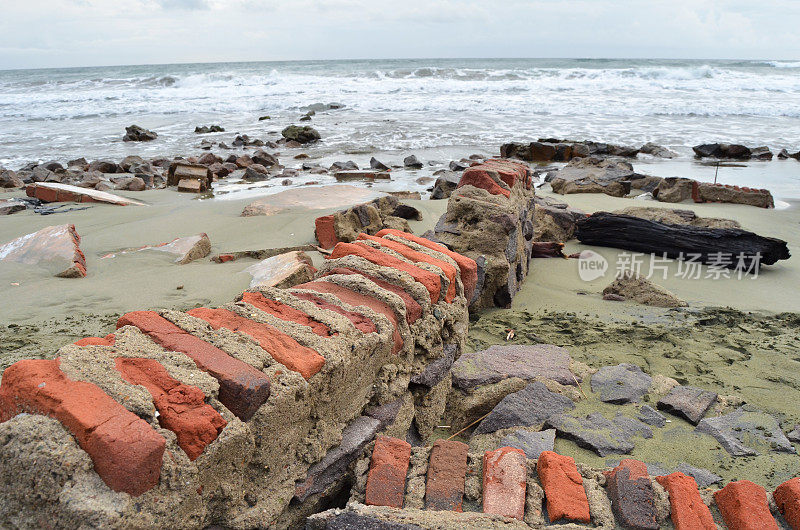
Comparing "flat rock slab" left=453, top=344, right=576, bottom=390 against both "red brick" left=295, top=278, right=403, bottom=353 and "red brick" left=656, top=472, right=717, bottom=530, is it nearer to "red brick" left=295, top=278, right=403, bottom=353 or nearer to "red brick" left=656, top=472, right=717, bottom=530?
"red brick" left=295, top=278, right=403, bottom=353

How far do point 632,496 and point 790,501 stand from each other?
0.46 meters

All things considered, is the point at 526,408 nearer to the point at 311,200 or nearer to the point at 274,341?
the point at 274,341

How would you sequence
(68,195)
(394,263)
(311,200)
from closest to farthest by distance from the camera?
(394,263) → (311,200) → (68,195)

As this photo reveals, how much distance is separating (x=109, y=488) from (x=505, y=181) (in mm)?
3620

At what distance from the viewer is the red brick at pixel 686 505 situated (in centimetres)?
169

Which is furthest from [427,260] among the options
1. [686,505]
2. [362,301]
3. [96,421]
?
[96,421]

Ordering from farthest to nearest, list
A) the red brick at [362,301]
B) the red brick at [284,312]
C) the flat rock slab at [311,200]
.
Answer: the flat rock slab at [311,200]
the red brick at [362,301]
the red brick at [284,312]

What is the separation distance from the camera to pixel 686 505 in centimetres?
175

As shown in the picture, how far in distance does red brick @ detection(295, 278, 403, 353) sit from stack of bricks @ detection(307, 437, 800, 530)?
43 centimetres

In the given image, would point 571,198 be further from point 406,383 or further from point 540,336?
point 406,383

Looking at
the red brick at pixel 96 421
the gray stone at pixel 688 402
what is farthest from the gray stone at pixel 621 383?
the red brick at pixel 96 421

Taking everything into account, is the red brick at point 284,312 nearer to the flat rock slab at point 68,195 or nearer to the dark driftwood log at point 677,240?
the dark driftwood log at point 677,240

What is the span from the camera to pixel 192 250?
194 inches

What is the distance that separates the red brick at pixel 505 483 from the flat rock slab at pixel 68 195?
7010 millimetres
